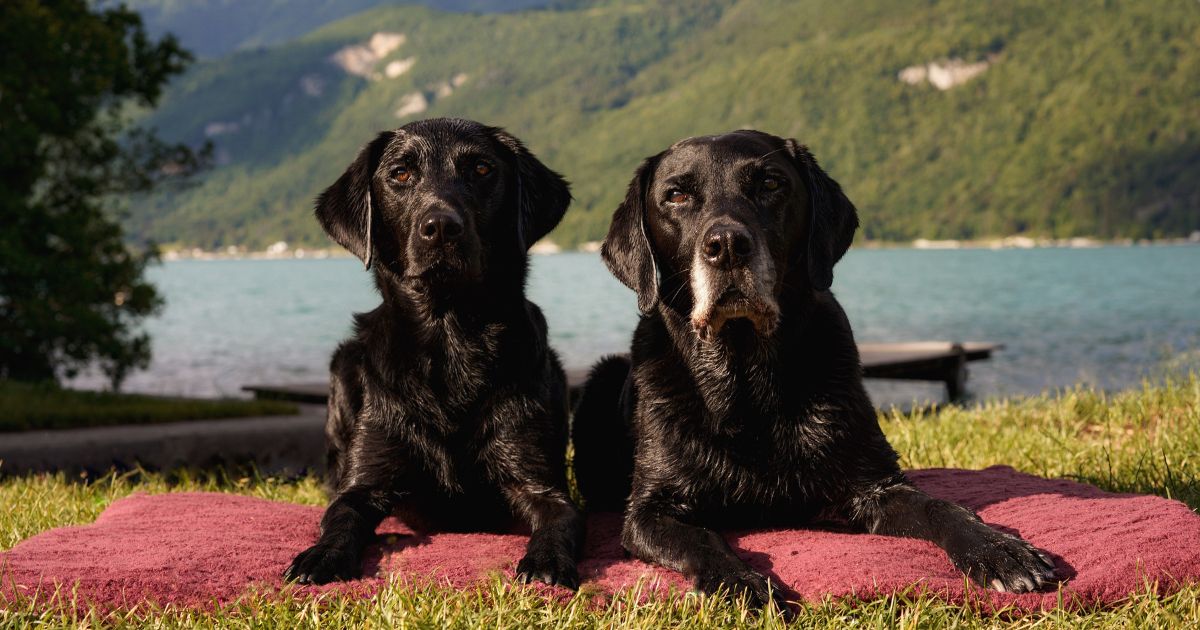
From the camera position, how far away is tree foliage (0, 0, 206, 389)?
500 inches

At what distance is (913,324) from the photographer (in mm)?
36969

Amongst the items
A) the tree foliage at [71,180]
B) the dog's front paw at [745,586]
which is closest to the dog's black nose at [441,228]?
the dog's front paw at [745,586]

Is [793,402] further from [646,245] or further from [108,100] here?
[108,100]

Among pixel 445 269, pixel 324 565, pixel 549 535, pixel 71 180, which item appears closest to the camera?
pixel 324 565

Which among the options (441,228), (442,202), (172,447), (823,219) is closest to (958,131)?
(172,447)

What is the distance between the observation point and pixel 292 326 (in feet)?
146

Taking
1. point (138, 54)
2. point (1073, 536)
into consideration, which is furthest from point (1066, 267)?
point (1073, 536)

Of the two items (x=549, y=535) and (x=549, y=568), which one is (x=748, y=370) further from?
(x=549, y=568)

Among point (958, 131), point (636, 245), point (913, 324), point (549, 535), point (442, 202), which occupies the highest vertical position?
point (958, 131)

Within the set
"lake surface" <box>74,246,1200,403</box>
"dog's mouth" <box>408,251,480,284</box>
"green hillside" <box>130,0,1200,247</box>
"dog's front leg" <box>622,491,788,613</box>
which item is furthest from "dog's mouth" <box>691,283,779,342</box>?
"green hillside" <box>130,0,1200,247</box>

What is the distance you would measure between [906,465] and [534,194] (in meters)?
3.17

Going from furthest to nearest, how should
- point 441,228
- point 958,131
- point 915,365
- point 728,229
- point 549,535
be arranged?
point 958,131, point 915,365, point 441,228, point 549,535, point 728,229

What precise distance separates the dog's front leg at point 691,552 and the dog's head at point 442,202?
127cm

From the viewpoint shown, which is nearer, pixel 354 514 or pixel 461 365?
pixel 354 514
